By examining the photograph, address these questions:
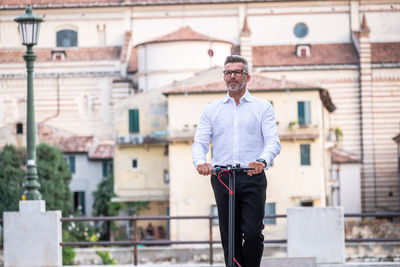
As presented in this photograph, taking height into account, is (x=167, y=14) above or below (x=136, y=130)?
above

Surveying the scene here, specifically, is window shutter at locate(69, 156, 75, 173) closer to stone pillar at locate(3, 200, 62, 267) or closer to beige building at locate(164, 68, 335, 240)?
beige building at locate(164, 68, 335, 240)

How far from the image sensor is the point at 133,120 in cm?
3716

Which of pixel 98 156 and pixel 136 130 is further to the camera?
pixel 98 156

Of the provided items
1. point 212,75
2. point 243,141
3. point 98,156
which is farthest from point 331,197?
point 243,141

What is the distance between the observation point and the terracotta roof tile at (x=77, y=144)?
39656mm

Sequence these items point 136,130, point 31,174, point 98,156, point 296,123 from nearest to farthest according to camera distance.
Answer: point 31,174 < point 296,123 < point 136,130 < point 98,156

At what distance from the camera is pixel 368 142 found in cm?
4194

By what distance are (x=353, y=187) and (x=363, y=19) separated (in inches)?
297

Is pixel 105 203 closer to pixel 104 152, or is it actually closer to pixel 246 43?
pixel 104 152

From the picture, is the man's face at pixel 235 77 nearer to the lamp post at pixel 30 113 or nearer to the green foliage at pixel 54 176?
Answer: the lamp post at pixel 30 113

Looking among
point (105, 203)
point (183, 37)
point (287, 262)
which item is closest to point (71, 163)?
point (105, 203)

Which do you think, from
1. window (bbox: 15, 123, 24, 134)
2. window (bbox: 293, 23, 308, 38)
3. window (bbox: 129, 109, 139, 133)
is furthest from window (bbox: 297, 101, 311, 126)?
window (bbox: 15, 123, 24, 134)

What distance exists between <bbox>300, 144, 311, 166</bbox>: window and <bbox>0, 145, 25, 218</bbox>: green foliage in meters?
10.4

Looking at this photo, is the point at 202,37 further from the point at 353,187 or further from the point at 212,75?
the point at 353,187
